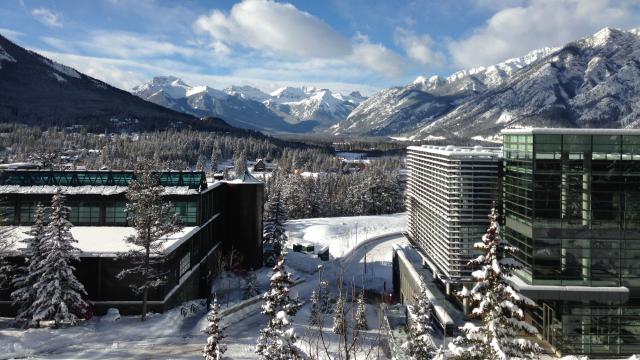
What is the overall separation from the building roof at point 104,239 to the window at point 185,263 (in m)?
2.08

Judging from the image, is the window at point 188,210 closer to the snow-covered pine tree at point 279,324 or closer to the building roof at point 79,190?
the building roof at point 79,190

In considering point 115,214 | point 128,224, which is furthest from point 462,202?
point 115,214

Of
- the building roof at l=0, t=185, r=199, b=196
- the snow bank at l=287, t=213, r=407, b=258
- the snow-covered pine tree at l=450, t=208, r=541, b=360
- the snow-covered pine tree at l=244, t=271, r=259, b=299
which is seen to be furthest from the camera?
the snow bank at l=287, t=213, r=407, b=258

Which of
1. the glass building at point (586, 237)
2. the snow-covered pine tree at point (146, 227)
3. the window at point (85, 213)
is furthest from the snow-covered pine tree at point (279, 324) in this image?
the window at point (85, 213)

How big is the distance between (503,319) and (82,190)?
46.3 metres

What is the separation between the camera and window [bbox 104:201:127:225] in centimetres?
5028

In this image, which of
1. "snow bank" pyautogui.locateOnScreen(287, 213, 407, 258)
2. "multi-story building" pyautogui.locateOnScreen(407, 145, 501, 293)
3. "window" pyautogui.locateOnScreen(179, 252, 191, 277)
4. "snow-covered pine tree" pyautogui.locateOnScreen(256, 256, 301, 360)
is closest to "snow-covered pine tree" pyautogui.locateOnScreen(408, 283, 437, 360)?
"snow-covered pine tree" pyautogui.locateOnScreen(256, 256, 301, 360)

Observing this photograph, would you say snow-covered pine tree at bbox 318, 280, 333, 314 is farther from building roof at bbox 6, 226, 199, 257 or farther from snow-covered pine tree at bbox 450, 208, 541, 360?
snow-covered pine tree at bbox 450, 208, 541, 360

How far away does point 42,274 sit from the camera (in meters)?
33.2

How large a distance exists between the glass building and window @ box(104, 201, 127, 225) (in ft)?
128

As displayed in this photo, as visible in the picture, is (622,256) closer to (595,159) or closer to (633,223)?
(633,223)

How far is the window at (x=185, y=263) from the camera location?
4381cm

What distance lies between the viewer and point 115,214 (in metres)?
50.4

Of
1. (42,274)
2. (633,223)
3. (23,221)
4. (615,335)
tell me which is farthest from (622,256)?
(23,221)
